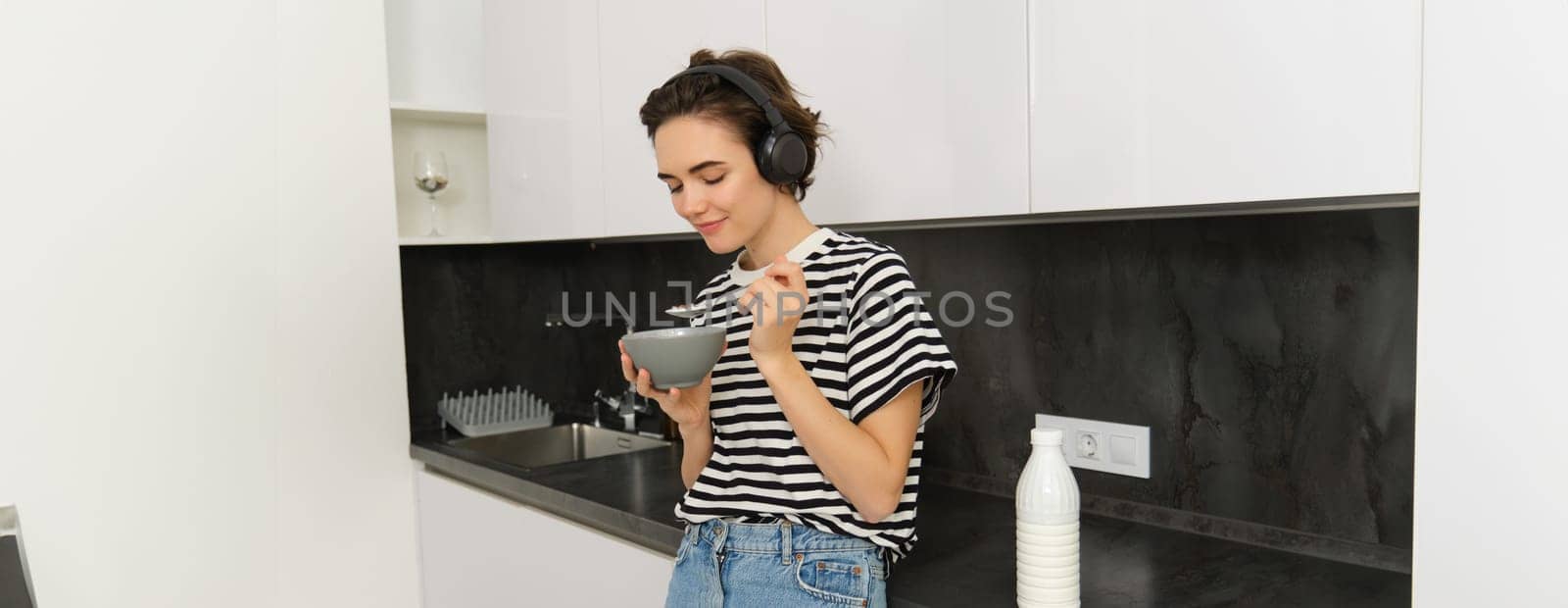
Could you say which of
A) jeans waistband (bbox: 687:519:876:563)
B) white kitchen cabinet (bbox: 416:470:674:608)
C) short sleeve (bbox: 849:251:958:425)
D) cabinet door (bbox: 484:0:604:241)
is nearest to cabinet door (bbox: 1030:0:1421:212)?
short sleeve (bbox: 849:251:958:425)

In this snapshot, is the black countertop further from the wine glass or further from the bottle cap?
the wine glass

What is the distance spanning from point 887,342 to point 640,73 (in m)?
0.98

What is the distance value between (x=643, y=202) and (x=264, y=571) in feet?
3.86

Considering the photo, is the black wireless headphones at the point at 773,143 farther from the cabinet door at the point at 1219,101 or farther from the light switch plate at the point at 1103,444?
the light switch plate at the point at 1103,444

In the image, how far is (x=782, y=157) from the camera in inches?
44.2

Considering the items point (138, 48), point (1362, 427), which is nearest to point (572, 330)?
point (138, 48)

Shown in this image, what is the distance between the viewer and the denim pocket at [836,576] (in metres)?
1.14

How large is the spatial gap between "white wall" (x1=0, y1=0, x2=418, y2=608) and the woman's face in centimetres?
136

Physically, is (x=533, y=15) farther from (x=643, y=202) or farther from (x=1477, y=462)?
(x=1477, y=462)

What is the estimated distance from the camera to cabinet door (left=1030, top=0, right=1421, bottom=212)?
0.93m

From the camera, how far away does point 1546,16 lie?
2.54 ft

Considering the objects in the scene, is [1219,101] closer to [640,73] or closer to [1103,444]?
[1103,444]

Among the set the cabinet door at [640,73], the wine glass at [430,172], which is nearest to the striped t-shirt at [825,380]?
the cabinet door at [640,73]

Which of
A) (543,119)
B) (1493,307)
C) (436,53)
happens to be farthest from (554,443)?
(1493,307)
